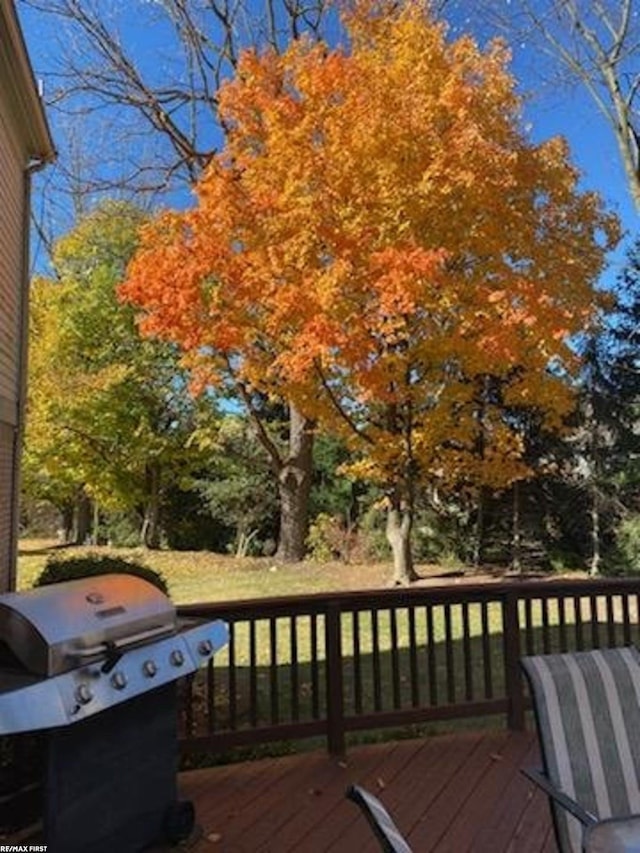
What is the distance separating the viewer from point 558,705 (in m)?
2.44

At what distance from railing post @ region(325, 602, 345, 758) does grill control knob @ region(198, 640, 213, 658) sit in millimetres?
1193

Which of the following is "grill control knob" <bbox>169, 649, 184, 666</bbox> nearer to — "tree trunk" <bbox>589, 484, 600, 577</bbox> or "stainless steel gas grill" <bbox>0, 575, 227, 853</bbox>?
"stainless steel gas grill" <bbox>0, 575, 227, 853</bbox>

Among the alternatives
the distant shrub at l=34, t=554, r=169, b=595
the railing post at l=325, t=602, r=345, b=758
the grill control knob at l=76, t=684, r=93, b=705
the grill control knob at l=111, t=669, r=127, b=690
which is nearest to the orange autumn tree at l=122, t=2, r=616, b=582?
the distant shrub at l=34, t=554, r=169, b=595

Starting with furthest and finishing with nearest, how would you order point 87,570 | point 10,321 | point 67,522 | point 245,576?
1. point 67,522
2. point 245,576
3. point 10,321
4. point 87,570

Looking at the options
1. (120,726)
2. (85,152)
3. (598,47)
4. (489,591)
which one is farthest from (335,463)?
(120,726)

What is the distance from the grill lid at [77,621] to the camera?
246cm

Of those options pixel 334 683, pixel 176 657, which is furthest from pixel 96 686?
pixel 334 683

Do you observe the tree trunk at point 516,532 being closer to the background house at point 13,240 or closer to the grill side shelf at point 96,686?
the background house at point 13,240

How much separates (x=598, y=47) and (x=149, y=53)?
927 centimetres

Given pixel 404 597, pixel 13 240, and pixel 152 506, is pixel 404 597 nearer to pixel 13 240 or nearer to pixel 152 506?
pixel 13 240

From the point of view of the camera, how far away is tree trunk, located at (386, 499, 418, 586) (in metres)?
11.6

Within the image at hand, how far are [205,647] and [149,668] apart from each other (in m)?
0.42

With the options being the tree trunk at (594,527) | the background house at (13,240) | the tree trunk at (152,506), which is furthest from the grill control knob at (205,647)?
the tree trunk at (152,506)

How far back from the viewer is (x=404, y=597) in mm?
4504
